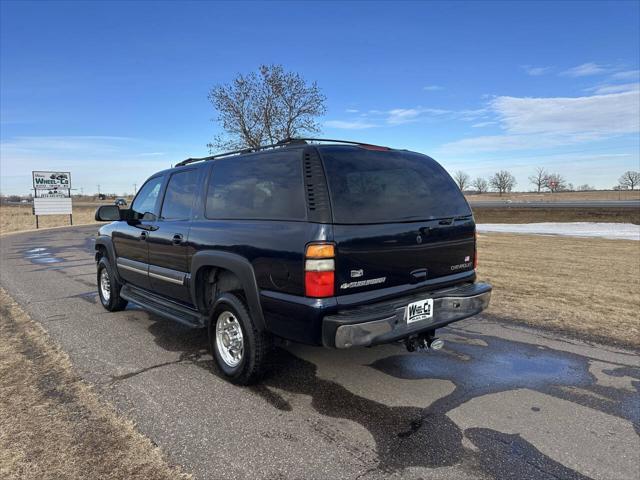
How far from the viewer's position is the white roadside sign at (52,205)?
3080 cm

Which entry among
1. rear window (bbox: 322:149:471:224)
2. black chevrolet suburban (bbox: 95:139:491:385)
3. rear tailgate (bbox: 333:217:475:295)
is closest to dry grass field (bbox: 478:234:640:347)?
black chevrolet suburban (bbox: 95:139:491:385)

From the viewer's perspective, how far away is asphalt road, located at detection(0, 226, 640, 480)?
270 cm

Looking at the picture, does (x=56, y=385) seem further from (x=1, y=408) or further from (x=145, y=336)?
(x=145, y=336)

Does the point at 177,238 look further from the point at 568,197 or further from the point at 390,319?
the point at 568,197

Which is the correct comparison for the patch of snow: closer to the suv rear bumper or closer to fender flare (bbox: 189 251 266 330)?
the suv rear bumper

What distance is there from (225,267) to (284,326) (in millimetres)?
812

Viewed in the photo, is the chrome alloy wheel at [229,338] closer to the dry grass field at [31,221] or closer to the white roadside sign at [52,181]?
the dry grass field at [31,221]

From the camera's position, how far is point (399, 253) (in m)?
3.45

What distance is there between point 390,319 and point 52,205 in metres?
34.7

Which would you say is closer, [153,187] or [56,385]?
[56,385]

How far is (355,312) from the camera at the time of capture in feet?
10.4

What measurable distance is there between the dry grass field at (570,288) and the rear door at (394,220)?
2.25 meters

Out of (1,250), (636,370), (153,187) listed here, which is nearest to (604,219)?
(636,370)

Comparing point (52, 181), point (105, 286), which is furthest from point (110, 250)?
point (52, 181)
